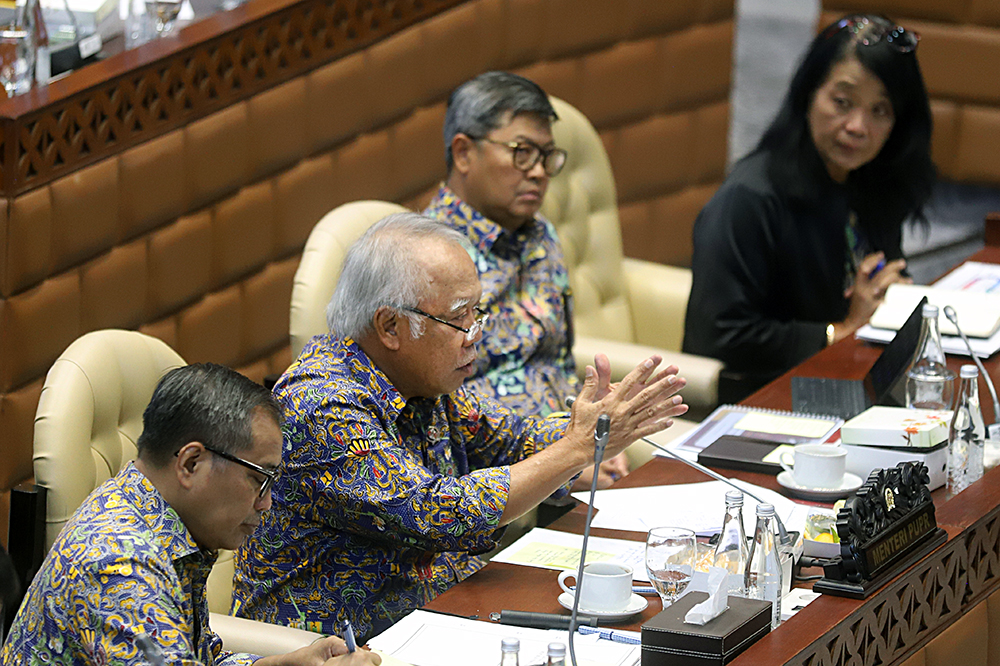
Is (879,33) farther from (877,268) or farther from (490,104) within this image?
(490,104)

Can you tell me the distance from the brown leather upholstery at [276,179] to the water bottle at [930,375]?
1.62 metres

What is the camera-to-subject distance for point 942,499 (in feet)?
7.77

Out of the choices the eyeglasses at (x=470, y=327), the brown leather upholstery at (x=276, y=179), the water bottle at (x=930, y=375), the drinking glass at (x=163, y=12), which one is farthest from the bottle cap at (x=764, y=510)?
the drinking glass at (x=163, y=12)

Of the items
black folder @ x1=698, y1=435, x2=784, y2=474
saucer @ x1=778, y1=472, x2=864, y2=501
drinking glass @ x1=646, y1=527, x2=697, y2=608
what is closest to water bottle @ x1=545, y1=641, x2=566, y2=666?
drinking glass @ x1=646, y1=527, x2=697, y2=608

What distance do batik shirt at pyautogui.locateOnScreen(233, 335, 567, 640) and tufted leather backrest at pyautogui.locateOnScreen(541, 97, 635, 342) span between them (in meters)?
1.49

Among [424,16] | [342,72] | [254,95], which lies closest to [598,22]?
[424,16]

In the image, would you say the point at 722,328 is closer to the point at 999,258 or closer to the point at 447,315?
the point at 999,258

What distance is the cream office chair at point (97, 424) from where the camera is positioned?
83.5 inches

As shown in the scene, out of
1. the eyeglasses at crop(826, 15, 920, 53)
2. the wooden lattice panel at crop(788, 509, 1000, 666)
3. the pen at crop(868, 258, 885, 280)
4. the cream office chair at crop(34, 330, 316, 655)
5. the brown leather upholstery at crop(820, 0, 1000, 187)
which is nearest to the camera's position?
the wooden lattice panel at crop(788, 509, 1000, 666)

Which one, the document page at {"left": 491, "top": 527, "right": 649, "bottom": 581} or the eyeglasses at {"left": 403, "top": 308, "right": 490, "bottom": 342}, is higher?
the eyeglasses at {"left": 403, "top": 308, "right": 490, "bottom": 342}

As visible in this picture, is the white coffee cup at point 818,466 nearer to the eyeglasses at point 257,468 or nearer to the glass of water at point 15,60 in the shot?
the eyeglasses at point 257,468

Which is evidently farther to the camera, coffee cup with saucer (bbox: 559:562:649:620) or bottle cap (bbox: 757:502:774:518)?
coffee cup with saucer (bbox: 559:562:649:620)

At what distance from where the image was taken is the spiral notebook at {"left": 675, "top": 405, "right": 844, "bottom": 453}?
2.69 m

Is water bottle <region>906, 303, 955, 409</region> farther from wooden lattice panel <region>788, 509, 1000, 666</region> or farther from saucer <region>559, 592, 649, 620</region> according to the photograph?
saucer <region>559, 592, 649, 620</region>
